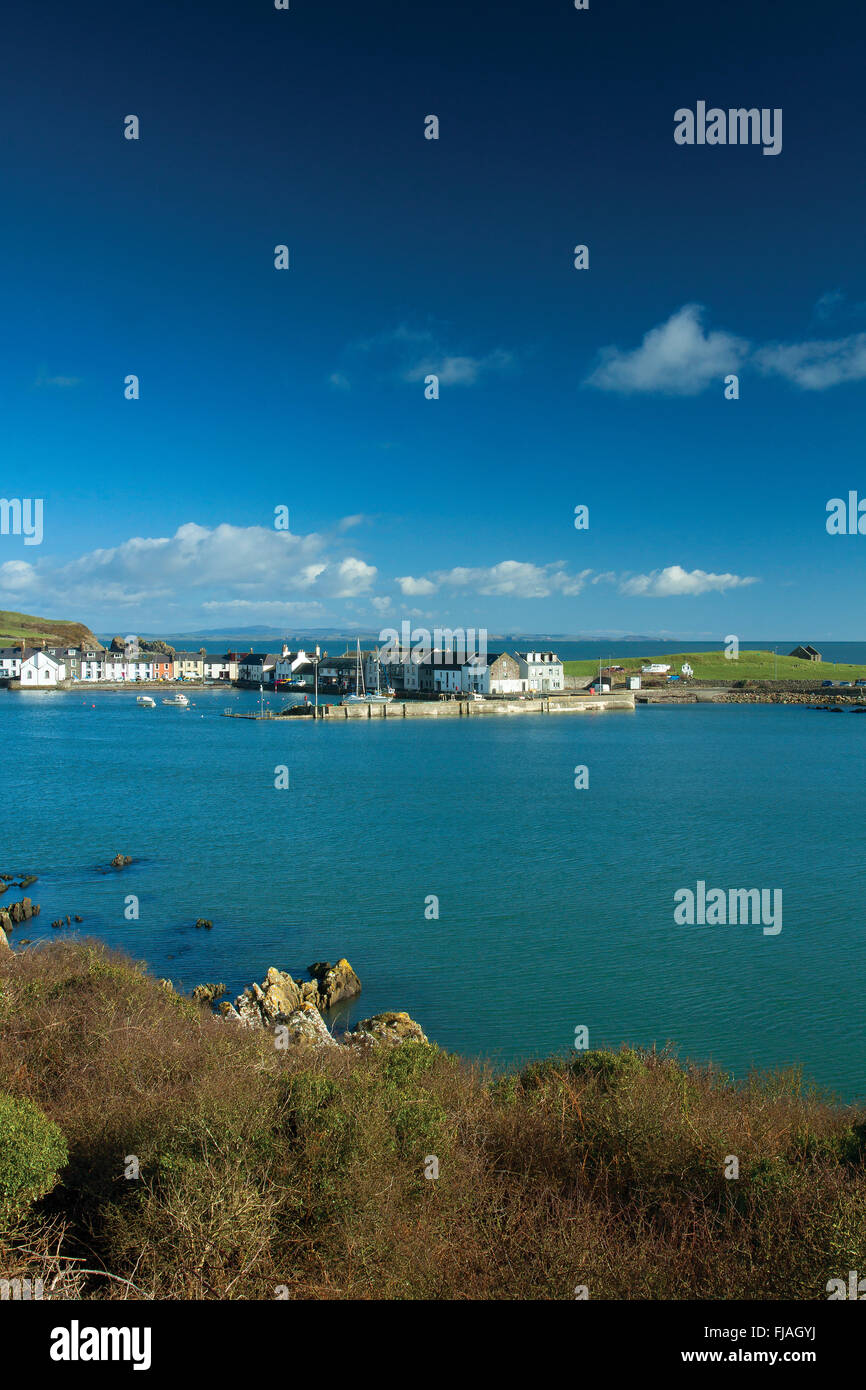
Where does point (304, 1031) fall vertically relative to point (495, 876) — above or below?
above

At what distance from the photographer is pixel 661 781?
4112cm

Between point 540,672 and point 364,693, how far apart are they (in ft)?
59.3

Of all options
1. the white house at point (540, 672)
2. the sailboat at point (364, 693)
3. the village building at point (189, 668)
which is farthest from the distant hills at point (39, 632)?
the white house at point (540, 672)

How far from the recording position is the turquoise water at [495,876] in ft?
49.0

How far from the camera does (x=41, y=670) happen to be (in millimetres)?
99625

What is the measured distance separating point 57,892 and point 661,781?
92.9 ft

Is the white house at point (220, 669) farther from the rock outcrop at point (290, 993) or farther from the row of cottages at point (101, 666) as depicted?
the rock outcrop at point (290, 993)

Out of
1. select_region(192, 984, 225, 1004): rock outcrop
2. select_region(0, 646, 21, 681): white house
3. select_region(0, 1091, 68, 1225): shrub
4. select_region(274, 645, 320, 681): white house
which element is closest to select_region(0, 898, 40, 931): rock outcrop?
select_region(192, 984, 225, 1004): rock outcrop

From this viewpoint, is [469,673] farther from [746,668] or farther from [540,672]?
[746,668]

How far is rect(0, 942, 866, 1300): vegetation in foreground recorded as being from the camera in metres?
5.45

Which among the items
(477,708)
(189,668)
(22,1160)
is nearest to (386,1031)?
(22,1160)

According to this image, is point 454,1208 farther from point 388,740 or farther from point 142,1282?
point 388,740

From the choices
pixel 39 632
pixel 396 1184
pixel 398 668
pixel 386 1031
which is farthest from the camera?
pixel 39 632
